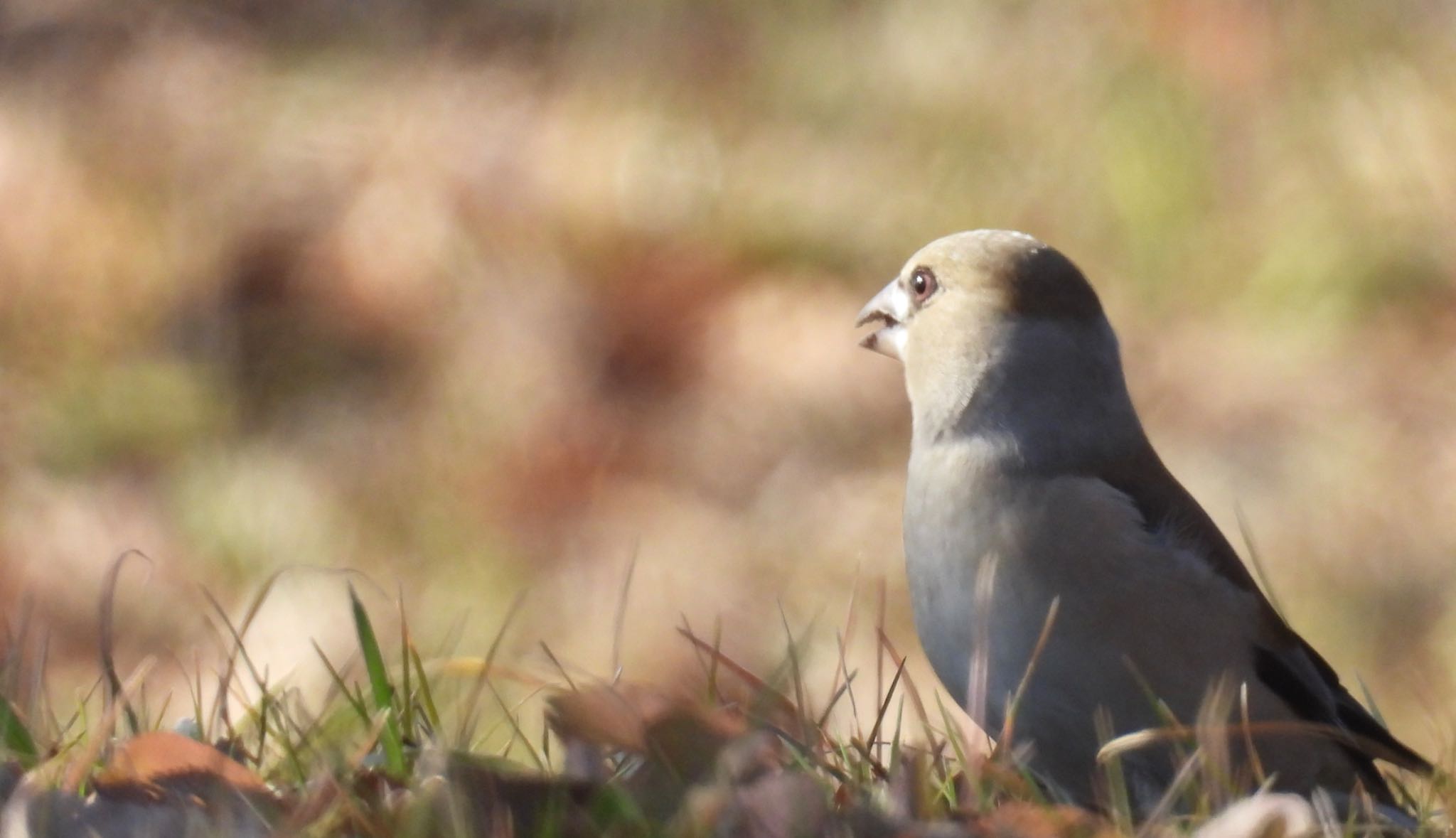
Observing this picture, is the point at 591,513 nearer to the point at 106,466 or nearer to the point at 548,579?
the point at 548,579

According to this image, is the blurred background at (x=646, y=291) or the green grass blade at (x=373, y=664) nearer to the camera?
the green grass blade at (x=373, y=664)

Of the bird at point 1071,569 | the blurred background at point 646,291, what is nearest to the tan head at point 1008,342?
the bird at point 1071,569

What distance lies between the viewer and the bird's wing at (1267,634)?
112 inches

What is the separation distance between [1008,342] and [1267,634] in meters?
0.65

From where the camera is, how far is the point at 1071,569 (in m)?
2.70

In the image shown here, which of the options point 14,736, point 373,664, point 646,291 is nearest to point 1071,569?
point 373,664

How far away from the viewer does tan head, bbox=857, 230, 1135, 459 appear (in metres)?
2.95

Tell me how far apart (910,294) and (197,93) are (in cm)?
813

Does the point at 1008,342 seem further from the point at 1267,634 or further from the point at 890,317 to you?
the point at 1267,634

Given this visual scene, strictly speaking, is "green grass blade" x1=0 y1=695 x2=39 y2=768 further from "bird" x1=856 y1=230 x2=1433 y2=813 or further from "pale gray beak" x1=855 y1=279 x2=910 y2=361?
"pale gray beak" x1=855 y1=279 x2=910 y2=361

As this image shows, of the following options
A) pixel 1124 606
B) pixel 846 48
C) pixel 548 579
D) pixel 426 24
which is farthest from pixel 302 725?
pixel 426 24

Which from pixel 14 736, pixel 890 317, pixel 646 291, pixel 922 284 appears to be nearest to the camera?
pixel 14 736

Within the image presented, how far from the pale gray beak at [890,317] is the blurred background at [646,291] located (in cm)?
384

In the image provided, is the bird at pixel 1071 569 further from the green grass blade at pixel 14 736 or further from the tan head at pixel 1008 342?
the green grass blade at pixel 14 736
